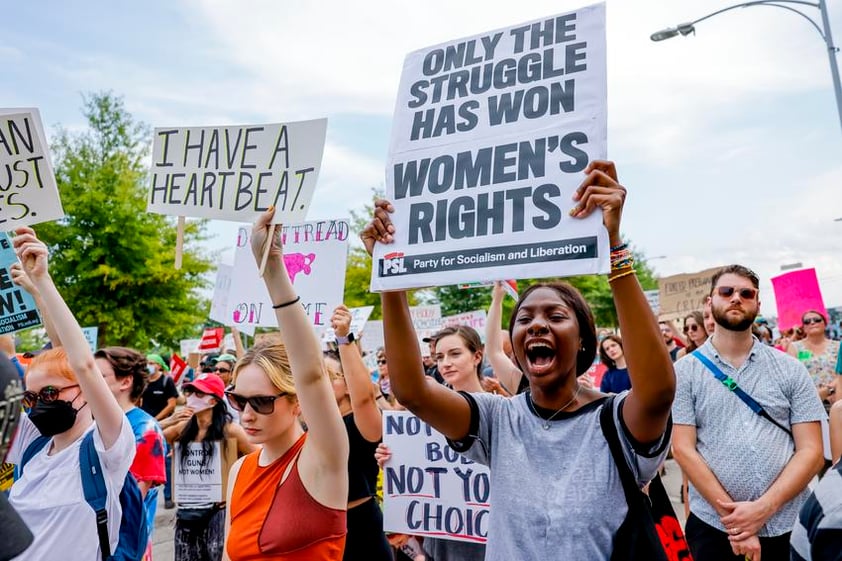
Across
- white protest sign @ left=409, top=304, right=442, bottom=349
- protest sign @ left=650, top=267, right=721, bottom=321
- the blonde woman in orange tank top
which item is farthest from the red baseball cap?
protest sign @ left=650, top=267, right=721, bottom=321

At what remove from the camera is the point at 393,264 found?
2.55 m

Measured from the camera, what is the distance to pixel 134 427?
12.4ft

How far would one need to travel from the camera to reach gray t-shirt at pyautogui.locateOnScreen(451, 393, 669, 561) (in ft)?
6.67

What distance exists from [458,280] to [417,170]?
0.51m

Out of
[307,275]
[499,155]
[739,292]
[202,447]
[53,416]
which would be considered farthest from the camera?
[307,275]

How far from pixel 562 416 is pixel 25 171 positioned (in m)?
3.41

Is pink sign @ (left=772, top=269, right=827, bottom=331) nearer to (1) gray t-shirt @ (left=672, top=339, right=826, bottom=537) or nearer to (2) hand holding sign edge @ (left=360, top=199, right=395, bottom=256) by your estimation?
(1) gray t-shirt @ (left=672, top=339, right=826, bottom=537)

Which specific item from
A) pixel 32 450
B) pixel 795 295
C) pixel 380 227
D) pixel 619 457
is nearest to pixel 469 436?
pixel 619 457

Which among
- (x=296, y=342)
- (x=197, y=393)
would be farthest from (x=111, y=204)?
(x=296, y=342)

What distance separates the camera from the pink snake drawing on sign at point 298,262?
217 inches

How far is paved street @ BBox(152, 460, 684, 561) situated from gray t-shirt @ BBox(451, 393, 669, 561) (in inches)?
251

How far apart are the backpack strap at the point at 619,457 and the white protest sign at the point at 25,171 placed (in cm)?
328

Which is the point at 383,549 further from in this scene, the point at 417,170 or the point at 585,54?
the point at 585,54

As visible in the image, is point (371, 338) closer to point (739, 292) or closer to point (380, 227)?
point (739, 292)
